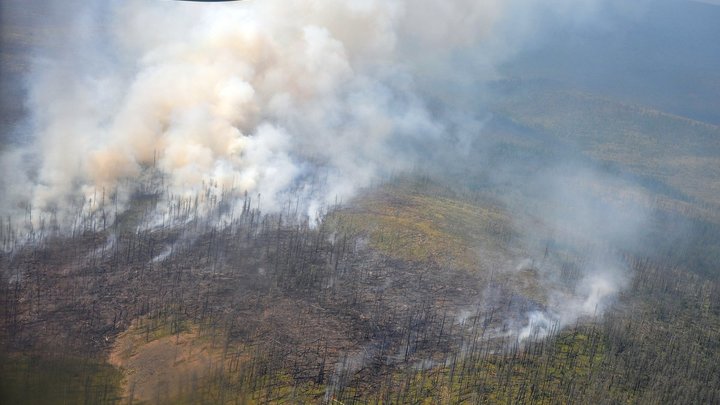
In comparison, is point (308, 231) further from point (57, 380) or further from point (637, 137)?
point (637, 137)

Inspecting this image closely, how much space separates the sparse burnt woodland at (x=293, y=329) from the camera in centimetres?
4306

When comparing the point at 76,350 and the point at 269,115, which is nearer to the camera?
the point at 76,350

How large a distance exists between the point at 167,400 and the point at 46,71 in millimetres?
72020

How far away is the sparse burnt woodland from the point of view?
43062 millimetres

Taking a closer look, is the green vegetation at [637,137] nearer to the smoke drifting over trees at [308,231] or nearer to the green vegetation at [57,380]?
the smoke drifting over trees at [308,231]

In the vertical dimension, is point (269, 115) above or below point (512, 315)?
above

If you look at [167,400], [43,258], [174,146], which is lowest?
[167,400]

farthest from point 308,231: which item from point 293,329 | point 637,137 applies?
point 637,137

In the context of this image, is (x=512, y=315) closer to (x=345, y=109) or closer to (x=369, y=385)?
(x=369, y=385)

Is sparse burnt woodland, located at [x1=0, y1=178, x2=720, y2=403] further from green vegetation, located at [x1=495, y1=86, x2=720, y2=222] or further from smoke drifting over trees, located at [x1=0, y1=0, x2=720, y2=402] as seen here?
green vegetation, located at [x1=495, y1=86, x2=720, y2=222]

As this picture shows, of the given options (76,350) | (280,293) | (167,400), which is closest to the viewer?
(167,400)

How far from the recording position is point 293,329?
49688 millimetres

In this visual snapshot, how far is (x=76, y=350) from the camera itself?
143 ft

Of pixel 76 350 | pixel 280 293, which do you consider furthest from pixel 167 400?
pixel 280 293
